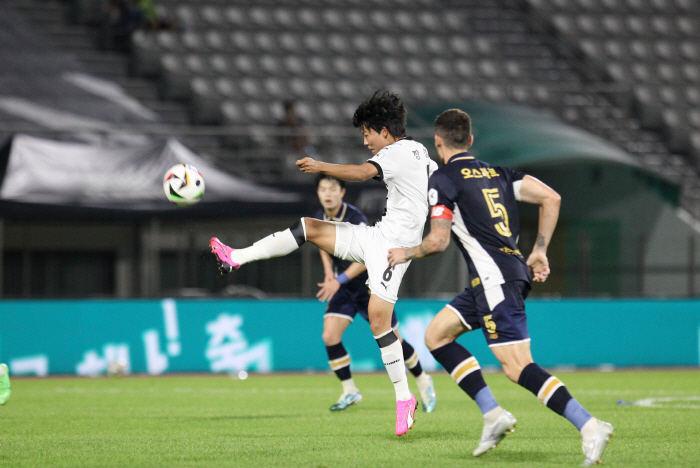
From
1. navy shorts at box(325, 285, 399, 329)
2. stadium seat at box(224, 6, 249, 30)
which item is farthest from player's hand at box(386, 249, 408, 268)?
stadium seat at box(224, 6, 249, 30)

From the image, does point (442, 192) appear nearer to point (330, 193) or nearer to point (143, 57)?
point (330, 193)

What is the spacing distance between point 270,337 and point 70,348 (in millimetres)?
2937

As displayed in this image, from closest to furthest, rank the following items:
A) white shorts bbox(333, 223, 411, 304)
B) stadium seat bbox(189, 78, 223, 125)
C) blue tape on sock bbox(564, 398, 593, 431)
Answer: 1. blue tape on sock bbox(564, 398, 593, 431)
2. white shorts bbox(333, 223, 411, 304)
3. stadium seat bbox(189, 78, 223, 125)

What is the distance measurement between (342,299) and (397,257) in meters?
3.30

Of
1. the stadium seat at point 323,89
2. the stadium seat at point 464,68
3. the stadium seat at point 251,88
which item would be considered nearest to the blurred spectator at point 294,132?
the stadium seat at point 251,88

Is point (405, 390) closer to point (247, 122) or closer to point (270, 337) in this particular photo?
point (270, 337)

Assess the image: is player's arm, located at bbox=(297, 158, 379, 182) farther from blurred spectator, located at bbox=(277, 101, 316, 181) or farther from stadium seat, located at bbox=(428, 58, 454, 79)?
stadium seat, located at bbox=(428, 58, 454, 79)

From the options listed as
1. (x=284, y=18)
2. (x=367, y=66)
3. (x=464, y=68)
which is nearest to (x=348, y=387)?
(x=367, y=66)

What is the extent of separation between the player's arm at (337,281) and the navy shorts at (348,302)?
0.38 metres

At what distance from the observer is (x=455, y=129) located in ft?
19.2

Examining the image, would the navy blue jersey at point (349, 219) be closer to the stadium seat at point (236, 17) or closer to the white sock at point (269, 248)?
the white sock at point (269, 248)

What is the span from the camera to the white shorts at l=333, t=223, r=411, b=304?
6.65 metres

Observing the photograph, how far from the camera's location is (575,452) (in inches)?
232

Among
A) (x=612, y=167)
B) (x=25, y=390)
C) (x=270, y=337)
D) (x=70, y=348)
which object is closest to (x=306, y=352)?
(x=270, y=337)
